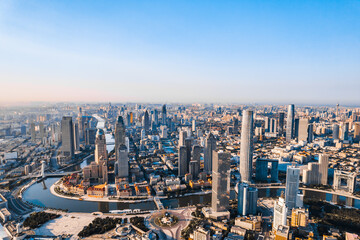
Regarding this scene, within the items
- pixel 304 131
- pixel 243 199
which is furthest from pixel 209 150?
pixel 304 131

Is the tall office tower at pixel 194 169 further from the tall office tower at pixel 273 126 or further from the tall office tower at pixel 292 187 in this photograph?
the tall office tower at pixel 273 126

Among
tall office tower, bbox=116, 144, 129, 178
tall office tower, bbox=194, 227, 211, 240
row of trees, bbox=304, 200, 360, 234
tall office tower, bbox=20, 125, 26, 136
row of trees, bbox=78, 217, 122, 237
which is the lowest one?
row of trees, bbox=304, 200, 360, 234

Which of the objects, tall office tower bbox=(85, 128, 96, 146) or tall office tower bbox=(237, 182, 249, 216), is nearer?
tall office tower bbox=(237, 182, 249, 216)

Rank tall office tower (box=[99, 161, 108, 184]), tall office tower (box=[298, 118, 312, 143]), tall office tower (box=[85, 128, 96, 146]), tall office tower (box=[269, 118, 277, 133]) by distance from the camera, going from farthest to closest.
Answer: tall office tower (box=[269, 118, 277, 133])
tall office tower (box=[298, 118, 312, 143])
tall office tower (box=[85, 128, 96, 146])
tall office tower (box=[99, 161, 108, 184])

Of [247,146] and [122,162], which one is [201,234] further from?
[122,162]

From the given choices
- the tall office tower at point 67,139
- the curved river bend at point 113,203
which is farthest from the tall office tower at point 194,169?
the tall office tower at point 67,139

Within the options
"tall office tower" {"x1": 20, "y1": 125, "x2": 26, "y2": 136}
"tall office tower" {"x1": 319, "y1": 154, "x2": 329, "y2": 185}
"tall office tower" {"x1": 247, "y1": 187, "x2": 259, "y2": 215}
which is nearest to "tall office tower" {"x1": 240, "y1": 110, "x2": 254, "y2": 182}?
"tall office tower" {"x1": 319, "y1": 154, "x2": 329, "y2": 185}

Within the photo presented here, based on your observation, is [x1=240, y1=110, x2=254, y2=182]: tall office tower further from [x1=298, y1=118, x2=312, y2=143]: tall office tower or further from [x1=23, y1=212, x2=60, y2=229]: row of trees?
[x1=298, y1=118, x2=312, y2=143]: tall office tower
